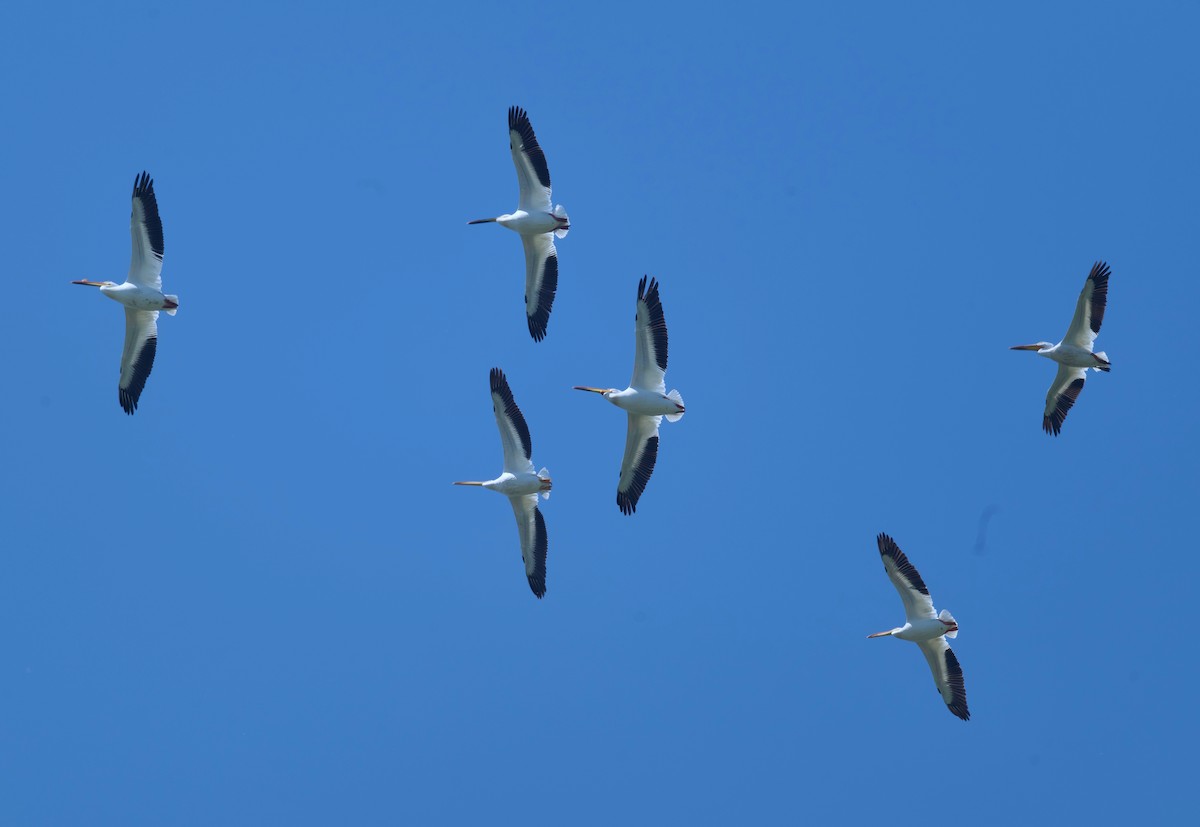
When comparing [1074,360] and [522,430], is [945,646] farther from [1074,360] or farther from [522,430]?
[522,430]

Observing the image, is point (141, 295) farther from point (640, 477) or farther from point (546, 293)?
point (640, 477)

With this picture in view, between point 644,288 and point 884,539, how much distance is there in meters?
5.38

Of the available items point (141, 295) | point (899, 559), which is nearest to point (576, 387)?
point (899, 559)

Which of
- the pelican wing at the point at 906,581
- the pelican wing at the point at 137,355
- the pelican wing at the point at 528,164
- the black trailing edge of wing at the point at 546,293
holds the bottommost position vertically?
the pelican wing at the point at 906,581

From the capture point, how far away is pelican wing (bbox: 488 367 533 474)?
2719cm

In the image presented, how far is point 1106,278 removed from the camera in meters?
27.3

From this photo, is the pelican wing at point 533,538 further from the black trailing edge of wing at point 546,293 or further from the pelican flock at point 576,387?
the black trailing edge of wing at point 546,293

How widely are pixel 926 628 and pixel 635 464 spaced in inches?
205

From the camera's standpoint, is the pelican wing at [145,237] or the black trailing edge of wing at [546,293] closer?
the pelican wing at [145,237]

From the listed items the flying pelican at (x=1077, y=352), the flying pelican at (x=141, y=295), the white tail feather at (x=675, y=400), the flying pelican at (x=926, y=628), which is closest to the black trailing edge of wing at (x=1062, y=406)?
the flying pelican at (x=1077, y=352)

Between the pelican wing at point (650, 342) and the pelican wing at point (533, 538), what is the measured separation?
2621 millimetres

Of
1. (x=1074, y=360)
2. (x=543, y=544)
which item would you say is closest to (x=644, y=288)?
(x=543, y=544)

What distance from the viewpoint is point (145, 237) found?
26.7 meters

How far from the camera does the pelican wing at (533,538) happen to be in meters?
27.7
